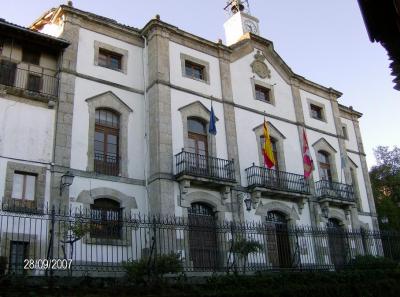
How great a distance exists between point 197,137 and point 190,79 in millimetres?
2635

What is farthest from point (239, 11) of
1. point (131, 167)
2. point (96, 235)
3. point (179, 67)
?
point (96, 235)

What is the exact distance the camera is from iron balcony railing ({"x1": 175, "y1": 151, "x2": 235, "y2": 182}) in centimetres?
1792

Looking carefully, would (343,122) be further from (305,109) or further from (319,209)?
(319,209)

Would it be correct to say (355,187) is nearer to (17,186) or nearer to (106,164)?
(106,164)

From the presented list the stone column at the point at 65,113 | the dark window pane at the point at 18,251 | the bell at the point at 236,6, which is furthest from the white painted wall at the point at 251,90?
the dark window pane at the point at 18,251

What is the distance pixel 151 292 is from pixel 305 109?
16991 mm

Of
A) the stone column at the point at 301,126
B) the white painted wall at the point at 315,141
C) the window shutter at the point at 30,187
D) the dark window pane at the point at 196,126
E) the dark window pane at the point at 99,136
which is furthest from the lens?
the white painted wall at the point at 315,141

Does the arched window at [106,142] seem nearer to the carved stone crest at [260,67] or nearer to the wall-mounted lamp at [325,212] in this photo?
the carved stone crest at [260,67]

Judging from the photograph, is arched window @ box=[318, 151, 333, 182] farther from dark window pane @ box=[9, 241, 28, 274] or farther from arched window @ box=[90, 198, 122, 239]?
dark window pane @ box=[9, 241, 28, 274]

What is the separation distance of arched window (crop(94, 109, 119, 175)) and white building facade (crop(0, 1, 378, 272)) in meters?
0.04

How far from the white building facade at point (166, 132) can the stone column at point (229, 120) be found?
0.06 m

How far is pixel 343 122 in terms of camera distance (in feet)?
95.8

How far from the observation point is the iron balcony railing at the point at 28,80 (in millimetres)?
17094

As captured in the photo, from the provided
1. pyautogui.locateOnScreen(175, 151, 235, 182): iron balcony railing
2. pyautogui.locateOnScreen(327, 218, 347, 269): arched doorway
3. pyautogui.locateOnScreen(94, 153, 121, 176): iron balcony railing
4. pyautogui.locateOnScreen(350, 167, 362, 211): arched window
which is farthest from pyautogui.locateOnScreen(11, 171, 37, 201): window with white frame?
pyautogui.locateOnScreen(350, 167, 362, 211): arched window
